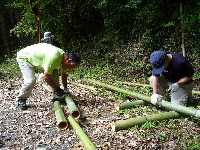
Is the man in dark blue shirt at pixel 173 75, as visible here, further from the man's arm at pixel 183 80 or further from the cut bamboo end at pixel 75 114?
the cut bamboo end at pixel 75 114

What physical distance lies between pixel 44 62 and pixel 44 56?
0.43ft

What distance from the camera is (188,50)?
586cm

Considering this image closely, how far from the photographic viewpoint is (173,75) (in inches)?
141

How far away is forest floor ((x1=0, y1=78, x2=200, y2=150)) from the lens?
256cm

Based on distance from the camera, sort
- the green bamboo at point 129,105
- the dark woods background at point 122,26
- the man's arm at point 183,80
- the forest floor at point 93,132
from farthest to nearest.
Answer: the dark woods background at point 122,26 → the green bamboo at point 129,105 → the man's arm at point 183,80 → the forest floor at point 93,132

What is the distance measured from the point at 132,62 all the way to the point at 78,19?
5.12 metres

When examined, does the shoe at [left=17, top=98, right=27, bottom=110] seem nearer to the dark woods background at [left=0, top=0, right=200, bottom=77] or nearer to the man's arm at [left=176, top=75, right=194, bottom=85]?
the man's arm at [left=176, top=75, right=194, bottom=85]

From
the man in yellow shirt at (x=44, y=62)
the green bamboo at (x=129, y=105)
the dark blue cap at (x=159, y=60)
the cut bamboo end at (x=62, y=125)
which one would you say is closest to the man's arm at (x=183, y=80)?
the dark blue cap at (x=159, y=60)

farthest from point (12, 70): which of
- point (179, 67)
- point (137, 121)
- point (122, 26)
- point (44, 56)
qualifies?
point (179, 67)

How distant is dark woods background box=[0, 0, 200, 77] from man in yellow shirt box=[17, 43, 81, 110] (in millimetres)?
4159

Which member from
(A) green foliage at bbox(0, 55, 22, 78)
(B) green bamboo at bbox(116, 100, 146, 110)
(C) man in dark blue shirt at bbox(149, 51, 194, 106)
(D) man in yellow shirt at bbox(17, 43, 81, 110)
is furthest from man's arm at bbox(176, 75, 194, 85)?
(A) green foliage at bbox(0, 55, 22, 78)

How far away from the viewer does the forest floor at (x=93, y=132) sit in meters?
2.56

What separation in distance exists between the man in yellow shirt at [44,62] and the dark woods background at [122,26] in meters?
4.16

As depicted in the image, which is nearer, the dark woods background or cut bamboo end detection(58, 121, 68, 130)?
cut bamboo end detection(58, 121, 68, 130)
